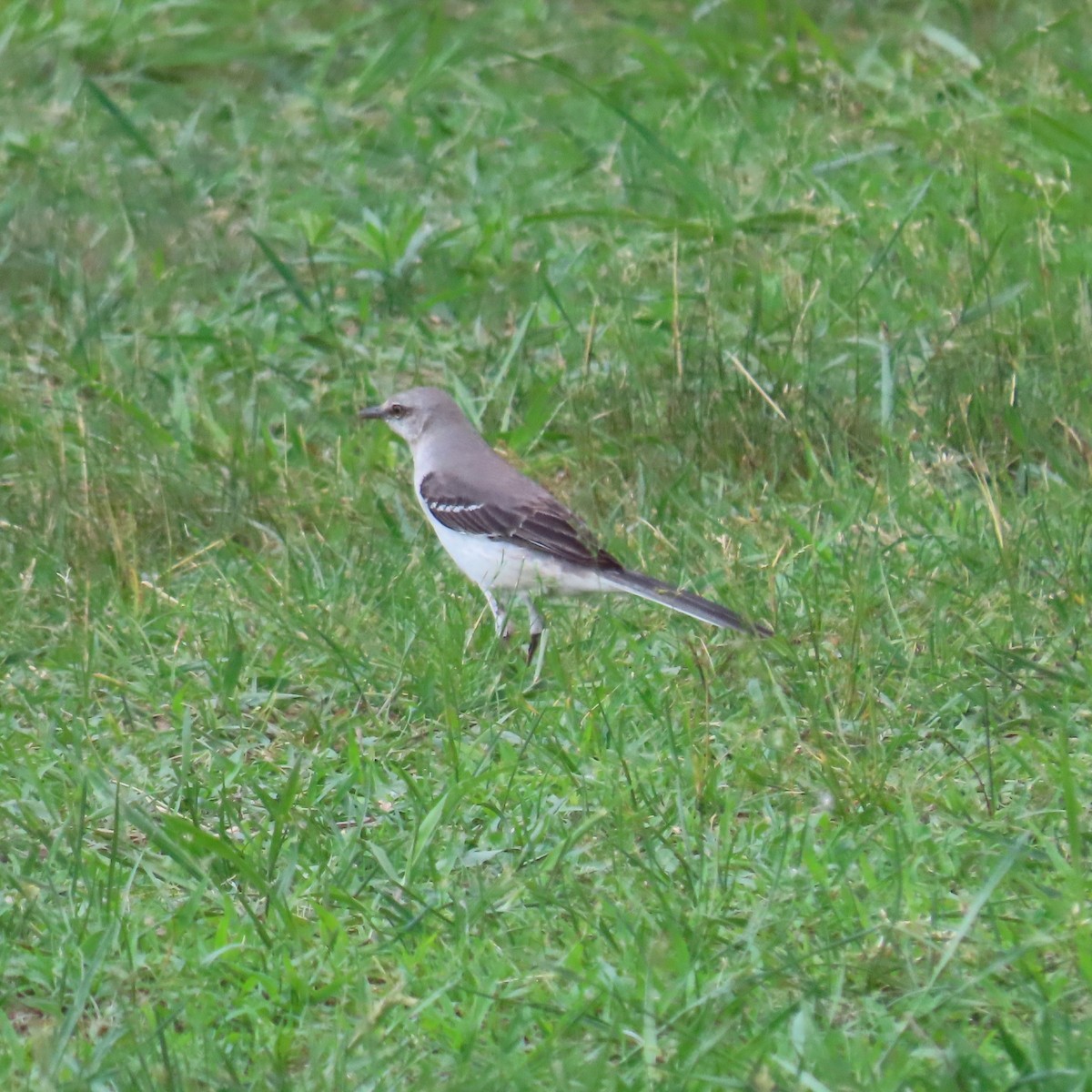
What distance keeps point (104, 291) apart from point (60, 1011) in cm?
539

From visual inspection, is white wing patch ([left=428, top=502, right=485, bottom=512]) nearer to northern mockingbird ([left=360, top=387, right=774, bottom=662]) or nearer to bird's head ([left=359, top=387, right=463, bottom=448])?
Result: northern mockingbird ([left=360, top=387, right=774, bottom=662])

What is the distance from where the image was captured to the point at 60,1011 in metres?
4.00

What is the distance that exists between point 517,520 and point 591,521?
444mm

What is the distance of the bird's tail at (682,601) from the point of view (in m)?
5.48

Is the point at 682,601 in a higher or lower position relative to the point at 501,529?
higher

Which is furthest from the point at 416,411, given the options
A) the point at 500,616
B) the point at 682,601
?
the point at 682,601

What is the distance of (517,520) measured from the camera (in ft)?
21.6

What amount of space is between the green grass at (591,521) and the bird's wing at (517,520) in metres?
0.21

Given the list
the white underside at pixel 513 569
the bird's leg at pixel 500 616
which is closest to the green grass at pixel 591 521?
the bird's leg at pixel 500 616

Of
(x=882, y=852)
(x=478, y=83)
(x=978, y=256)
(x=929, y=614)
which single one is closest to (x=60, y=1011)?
(x=882, y=852)

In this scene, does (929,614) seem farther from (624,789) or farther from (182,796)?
(182,796)

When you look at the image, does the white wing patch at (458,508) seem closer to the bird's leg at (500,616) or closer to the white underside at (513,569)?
the white underside at (513,569)

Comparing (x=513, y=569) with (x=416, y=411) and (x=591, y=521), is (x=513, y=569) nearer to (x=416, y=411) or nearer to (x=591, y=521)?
(x=591, y=521)

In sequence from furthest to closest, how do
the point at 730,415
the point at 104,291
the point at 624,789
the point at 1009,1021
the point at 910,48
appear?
1. the point at 910,48
2. the point at 104,291
3. the point at 730,415
4. the point at 624,789
5. the point at 1009,1021
